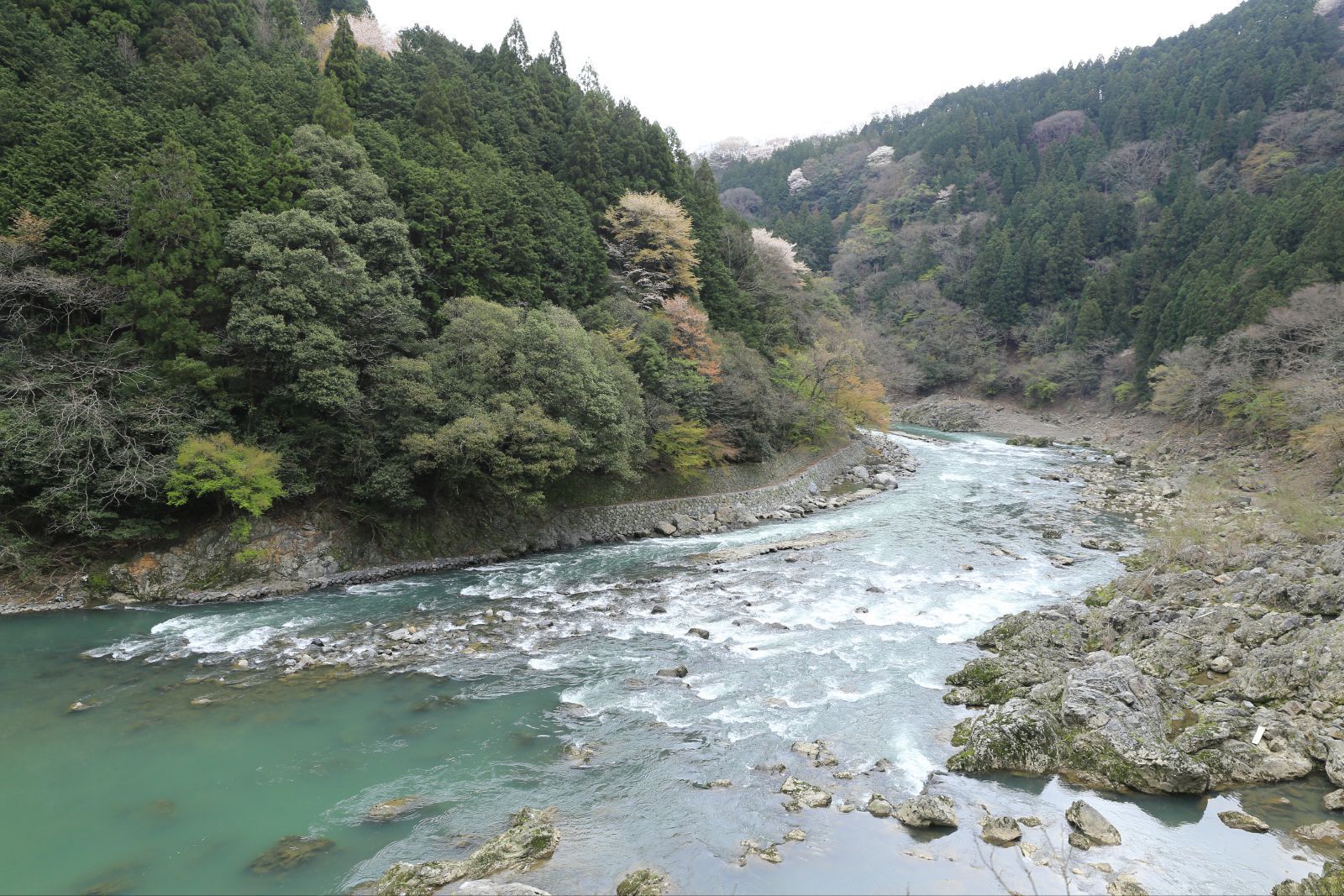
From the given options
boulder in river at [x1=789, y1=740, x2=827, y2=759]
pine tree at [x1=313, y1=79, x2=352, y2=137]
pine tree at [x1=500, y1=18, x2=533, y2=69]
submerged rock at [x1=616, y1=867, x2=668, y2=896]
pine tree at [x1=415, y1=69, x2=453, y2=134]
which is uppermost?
pine tree at [x1=500, y1=18, x2=533, y2=69]

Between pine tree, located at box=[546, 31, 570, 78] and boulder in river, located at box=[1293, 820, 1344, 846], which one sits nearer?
boulder in river, located at box=[1293, 820, 1344, 846]

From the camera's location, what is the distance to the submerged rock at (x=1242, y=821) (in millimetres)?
6867

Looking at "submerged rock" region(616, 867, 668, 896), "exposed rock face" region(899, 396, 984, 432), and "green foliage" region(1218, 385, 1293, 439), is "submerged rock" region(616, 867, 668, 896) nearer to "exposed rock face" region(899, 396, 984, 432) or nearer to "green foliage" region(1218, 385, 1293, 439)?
"green foliage" region(1218, 385, 1293, 439)

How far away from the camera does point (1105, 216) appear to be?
59.5 m

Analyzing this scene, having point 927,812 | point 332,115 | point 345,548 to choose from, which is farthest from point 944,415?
point 927,812

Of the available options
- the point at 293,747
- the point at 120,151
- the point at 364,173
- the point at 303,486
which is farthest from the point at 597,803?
the point at 120,151

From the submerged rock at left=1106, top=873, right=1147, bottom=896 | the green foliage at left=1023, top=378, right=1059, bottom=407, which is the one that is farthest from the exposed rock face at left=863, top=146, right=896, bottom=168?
the submerged rock at left=1106, top=873, right=1147, bottom=896

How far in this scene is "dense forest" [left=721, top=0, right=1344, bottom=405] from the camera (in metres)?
40.6

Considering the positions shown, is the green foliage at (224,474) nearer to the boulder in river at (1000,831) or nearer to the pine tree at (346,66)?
the boulder in river at (1000,831)

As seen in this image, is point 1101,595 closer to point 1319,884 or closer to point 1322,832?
point 1322,832

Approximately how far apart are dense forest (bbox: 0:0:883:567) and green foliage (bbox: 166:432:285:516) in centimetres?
7

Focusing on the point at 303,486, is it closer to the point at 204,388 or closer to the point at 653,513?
the point at 204,388

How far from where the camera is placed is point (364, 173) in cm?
2014

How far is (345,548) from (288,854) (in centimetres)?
1130
